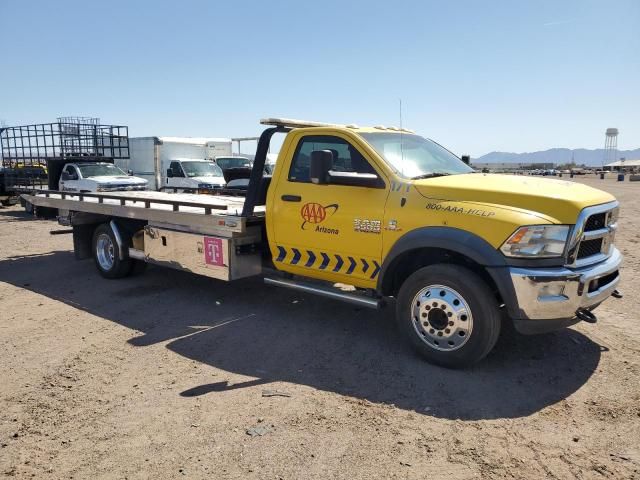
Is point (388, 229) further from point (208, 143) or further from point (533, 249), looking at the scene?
point (208, 143)

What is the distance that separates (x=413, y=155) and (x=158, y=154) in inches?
659

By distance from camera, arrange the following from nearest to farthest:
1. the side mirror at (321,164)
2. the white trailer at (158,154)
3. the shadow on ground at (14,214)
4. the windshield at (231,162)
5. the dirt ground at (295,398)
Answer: the dirt ground at (295,398)
the side mirror at (321,164)
the shadow on ground at (14,214)
the white trailer at (158,154)
the windshield at (231,162)

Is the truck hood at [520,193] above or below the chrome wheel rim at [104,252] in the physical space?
above

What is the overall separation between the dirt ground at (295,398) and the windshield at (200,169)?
12.2 m

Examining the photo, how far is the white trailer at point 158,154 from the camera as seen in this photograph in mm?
20109

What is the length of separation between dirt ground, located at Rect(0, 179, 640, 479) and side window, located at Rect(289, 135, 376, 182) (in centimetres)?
167

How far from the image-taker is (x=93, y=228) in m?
8.20

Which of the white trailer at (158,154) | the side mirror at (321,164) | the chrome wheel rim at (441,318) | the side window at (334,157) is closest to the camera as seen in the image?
the chrome wheel rim at (441,318)

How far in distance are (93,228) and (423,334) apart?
19.5 feet

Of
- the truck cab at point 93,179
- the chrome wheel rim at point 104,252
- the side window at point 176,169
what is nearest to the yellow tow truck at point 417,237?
the chrome wheel rim at point 104,252

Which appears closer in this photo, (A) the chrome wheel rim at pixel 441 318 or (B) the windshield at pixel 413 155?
(A) the chrome wheel rim at pixel 441 318

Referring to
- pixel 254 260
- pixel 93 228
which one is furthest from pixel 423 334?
pixel 93 228

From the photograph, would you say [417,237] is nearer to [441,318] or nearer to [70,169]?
[441,318]

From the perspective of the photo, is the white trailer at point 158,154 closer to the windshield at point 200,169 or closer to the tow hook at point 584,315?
the windshield at point 200,169
